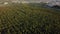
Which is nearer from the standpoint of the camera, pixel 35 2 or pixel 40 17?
pixel 40 17

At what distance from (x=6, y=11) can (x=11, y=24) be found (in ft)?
0.53

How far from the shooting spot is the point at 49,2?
1413 mm

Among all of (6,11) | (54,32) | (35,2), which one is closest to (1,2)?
(6,11)

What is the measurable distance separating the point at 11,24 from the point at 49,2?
531 mm

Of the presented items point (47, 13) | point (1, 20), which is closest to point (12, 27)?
point (1, 20)

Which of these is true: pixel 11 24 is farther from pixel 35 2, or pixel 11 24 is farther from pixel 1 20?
Answer: pixel 35 2

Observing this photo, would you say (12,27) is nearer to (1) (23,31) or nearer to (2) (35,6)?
(1) (23,31)

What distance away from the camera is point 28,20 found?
49.4 inches

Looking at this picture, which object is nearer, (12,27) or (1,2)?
(12,27)

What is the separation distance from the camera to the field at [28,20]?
1220 mm

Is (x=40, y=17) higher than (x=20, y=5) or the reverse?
the reverse

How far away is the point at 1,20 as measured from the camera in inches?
49.5

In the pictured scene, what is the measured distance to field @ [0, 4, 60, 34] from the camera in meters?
1.22

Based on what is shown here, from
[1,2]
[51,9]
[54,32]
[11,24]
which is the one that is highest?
[1,2]
